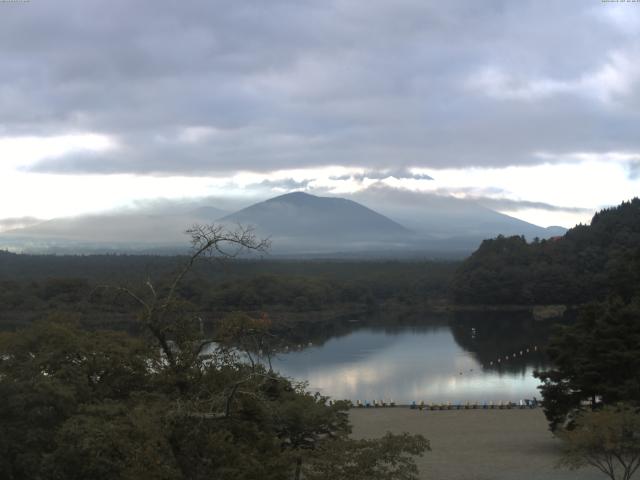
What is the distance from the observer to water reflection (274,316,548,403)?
75.4 feet

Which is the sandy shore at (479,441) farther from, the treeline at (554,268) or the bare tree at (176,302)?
the treeline at (554,268)

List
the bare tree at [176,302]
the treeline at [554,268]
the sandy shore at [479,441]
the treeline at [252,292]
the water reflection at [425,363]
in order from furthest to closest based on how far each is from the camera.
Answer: the treeline at [554,268]
the treeline at [252,292]
the water reflection at [425,363]
the sandy shore at [479,441]
the bare tree at [176,302]

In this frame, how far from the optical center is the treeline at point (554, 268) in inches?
1972

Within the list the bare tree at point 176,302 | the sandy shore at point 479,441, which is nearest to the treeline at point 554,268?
the sandy shore at point 479,441

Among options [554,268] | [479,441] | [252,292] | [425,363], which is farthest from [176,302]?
[554,268]

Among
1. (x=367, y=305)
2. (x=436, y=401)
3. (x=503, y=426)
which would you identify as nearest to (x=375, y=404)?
(x=436, y=401)

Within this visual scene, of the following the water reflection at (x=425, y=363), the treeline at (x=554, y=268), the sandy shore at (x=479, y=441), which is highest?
the treeline at (x=554, y=268)

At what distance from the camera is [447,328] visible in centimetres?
4162

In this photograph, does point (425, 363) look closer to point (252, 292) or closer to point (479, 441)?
point (479, 441)

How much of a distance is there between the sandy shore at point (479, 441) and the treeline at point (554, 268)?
1285 inches

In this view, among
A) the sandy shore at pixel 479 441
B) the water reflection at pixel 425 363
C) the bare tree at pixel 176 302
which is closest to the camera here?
the bare tree at pixel 176 302

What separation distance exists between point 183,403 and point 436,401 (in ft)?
55.6

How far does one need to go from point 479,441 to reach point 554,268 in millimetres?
38800

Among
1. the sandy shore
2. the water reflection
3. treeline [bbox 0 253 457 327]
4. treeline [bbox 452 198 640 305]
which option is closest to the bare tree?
the sandy shore
